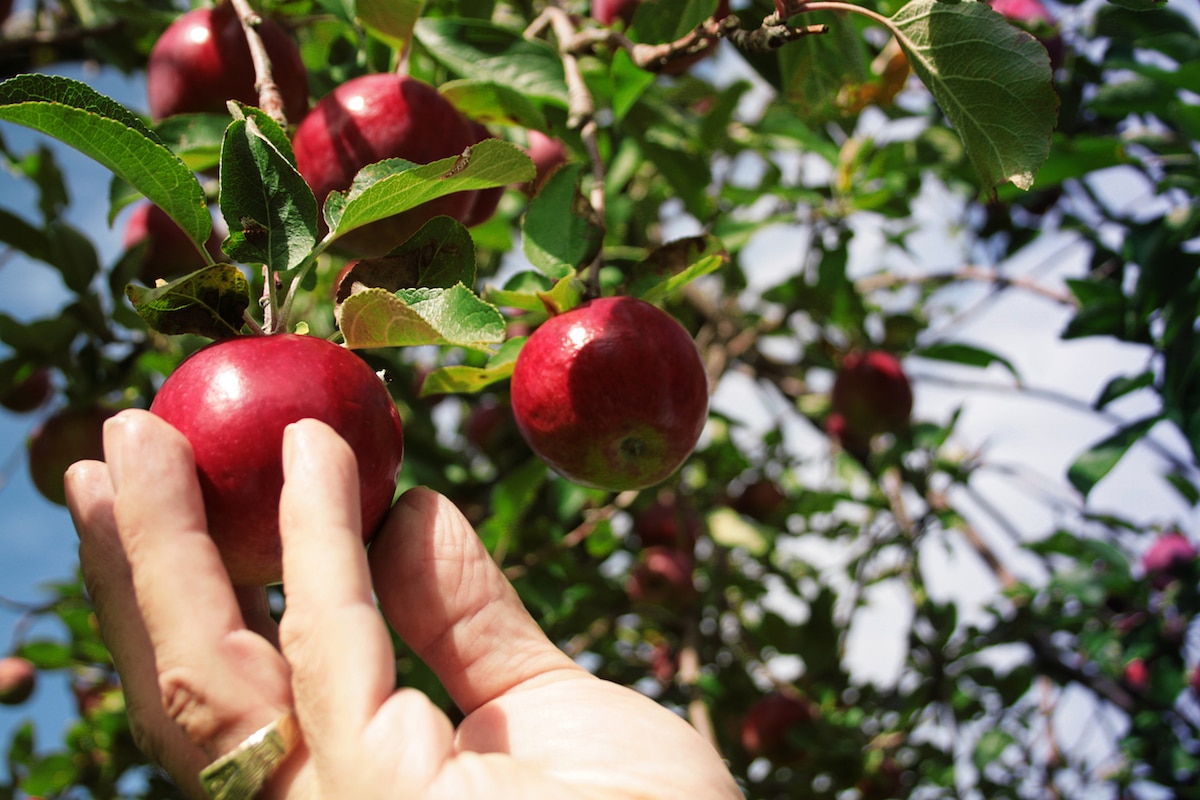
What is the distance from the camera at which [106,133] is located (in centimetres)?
65

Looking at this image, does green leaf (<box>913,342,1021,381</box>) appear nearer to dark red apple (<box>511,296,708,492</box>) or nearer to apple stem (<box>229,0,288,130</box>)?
dark red apple (<box>511,296,708,492</box>)

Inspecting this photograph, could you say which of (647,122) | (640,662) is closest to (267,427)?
(647,122)

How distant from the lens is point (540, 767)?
622mm

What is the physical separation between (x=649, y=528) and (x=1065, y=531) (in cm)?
112

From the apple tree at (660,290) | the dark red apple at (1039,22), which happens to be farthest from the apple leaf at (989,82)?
the dark red apple at (1039,22)

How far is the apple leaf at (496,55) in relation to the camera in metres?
1.09

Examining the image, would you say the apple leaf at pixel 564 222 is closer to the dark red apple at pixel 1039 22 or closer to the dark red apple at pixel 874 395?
the dark red apple at pixel 1039 22

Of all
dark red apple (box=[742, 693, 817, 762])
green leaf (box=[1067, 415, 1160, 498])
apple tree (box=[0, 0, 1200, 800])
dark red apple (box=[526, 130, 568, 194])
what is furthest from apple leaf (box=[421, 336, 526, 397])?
dark red apple (box=[742, 693, 817, 762])

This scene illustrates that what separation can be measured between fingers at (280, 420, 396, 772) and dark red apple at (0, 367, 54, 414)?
67.1 inches

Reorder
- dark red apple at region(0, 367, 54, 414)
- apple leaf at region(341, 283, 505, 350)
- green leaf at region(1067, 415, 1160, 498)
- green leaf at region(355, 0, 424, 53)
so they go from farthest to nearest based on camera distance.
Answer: dark red apple at region(0, 367, 54, 414) < green leaf at region(1067, 415, 1160, 498) < green leaf at region(355, 0, 424, 53) < apple leaf at region(341, 283, 505, 350)

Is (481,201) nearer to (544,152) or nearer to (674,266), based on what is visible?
(674,266)

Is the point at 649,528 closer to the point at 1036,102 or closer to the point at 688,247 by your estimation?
the point at 688,247

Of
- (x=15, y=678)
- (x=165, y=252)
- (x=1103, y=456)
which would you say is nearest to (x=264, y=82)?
(x=165, y=252)

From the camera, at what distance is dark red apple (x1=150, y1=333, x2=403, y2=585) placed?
62 centimetres
